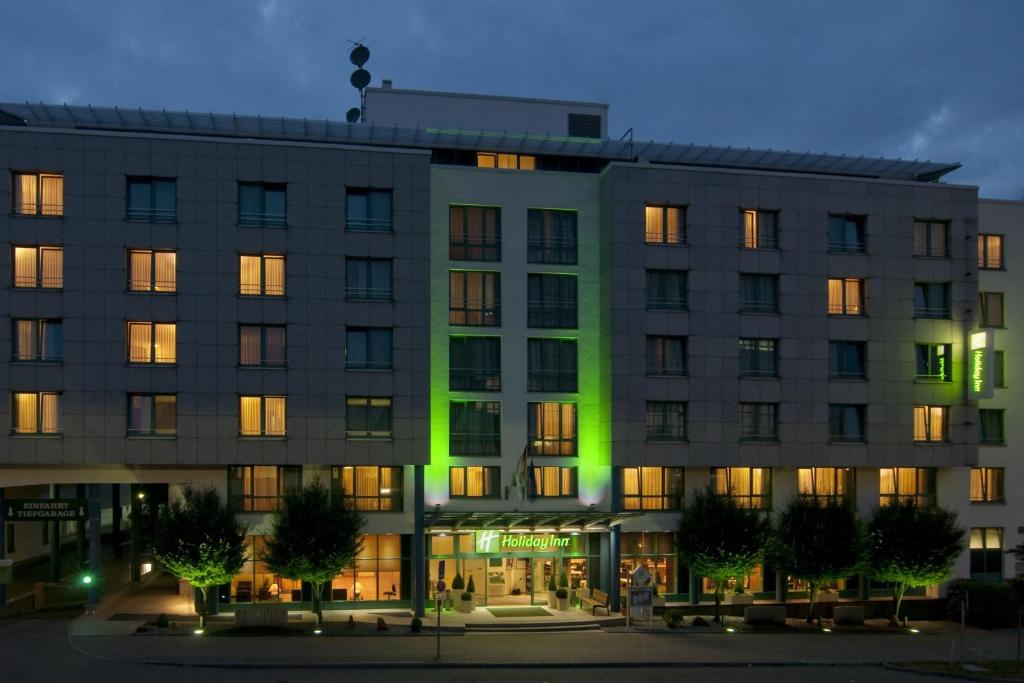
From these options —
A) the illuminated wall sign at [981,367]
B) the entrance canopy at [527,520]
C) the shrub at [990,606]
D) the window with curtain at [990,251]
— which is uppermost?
the window with curtain at [990,251]

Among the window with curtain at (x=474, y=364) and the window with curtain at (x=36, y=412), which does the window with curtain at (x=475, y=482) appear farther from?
the window with curtain at (x=36, y=412)

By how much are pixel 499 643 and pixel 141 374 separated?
19276 millimetres

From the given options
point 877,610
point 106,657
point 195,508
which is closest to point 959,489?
point 877,610

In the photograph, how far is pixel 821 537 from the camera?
142ft

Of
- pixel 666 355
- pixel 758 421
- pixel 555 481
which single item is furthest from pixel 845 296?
pixel 555 481

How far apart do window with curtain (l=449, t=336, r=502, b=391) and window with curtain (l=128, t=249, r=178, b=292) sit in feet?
42.5

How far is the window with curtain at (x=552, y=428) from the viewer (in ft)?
152

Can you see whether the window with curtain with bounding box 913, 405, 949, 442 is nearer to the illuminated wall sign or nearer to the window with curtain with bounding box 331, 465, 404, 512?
the illuminated wall sign

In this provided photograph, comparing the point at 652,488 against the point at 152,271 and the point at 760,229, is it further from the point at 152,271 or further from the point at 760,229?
the point at 152,271

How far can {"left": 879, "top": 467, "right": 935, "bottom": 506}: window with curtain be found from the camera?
1932 inches

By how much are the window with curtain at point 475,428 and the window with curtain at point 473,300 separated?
3.89m

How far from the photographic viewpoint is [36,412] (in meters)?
41.2

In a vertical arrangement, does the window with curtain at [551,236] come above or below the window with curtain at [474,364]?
above

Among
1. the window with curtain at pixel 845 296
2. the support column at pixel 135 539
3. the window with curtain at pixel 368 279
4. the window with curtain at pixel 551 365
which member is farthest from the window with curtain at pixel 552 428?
the support column at pixel 135 539
